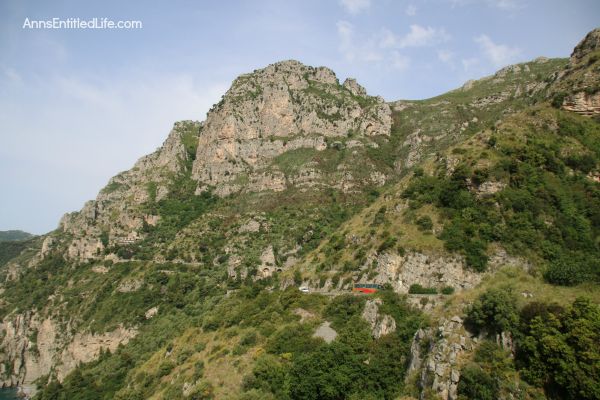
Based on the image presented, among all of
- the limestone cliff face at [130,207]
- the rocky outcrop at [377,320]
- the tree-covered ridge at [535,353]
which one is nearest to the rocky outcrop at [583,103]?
the rocky outcrop at [377,320]

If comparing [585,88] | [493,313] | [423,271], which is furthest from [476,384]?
[585,88]

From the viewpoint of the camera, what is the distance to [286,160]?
14062 cm

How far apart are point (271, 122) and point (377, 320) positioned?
397 feet

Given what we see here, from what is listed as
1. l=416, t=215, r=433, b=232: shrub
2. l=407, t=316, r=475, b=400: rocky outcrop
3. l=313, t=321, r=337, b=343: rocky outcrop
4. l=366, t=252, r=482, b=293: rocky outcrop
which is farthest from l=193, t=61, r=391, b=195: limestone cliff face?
l=407, t=316, r=475, b=400: rocky outcrop

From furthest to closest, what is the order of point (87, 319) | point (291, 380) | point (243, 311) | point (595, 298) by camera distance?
point (87, 319)
point (243, 311)
point (291, 380)
point (595, 298)

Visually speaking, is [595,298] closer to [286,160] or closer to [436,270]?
[436,270]

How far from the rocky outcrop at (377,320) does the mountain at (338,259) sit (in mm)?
239

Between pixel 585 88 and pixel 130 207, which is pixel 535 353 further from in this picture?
pixel 130 207

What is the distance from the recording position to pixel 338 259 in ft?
214

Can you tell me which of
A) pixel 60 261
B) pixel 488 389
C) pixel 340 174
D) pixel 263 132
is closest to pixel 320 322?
pixel 488 389

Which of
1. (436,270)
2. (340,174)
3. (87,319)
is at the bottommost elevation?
(87,319)

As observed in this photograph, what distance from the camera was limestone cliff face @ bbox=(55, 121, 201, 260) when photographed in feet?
458

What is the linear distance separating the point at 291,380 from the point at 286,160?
349 feet

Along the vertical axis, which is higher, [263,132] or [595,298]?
[263,132]
